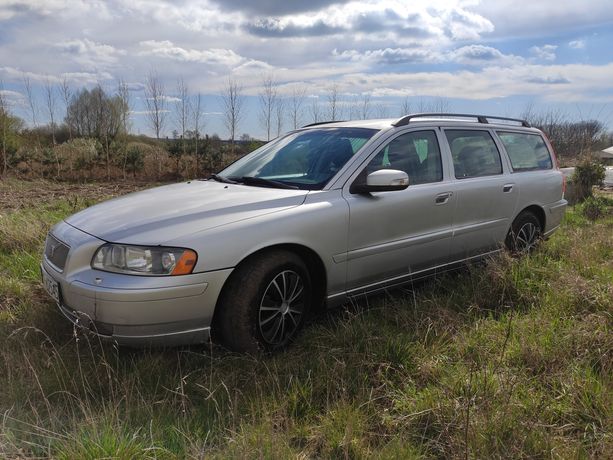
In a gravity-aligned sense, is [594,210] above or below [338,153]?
below

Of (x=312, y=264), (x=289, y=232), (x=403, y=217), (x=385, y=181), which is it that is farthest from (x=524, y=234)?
(x=289, y=232)

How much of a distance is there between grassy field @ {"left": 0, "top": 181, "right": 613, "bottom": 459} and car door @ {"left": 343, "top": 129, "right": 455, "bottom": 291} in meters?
0.34

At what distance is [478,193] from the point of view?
4.46m

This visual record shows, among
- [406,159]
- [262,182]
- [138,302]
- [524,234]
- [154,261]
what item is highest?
[406,159]

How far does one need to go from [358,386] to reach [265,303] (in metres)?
0.79

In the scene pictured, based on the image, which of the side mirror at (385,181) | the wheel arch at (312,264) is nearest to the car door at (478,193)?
the side mirror at (385,181)

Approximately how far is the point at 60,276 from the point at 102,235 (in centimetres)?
39

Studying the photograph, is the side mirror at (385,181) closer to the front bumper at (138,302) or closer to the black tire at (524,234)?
the front bumper at (138,302)

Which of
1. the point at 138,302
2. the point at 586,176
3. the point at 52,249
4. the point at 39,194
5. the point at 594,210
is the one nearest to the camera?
the point at 138,302

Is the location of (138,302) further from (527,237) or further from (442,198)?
(527,237)

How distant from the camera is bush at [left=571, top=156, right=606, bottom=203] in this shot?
1111 cm

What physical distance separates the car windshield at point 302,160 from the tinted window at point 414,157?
0.64 feet

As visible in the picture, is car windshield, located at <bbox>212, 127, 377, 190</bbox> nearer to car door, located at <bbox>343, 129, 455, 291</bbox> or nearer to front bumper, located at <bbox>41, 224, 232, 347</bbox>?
car door, located at <bbox>343, 129, 455, 291</bbox>

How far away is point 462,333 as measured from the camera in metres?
3.34
